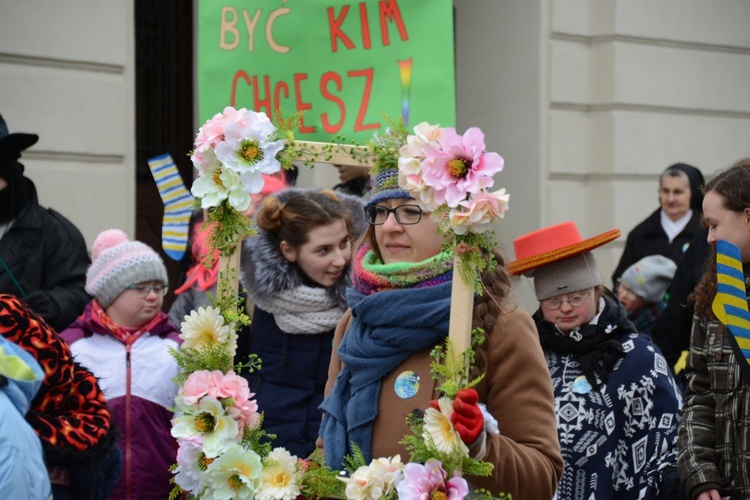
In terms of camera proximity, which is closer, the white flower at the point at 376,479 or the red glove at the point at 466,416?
the red glove at the point at 466,416

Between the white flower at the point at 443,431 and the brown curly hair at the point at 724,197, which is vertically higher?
the brown curly hair at the point at 724,197

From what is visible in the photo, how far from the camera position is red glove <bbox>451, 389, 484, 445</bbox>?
281cm

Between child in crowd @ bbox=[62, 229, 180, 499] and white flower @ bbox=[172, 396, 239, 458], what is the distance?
5.15 ft

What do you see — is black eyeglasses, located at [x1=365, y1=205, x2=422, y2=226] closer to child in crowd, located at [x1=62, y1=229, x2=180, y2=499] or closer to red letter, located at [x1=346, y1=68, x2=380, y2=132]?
red letter, located at [x1=346, y1=68, x2=380, y2=132]

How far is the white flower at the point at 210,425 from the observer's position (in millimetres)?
3244

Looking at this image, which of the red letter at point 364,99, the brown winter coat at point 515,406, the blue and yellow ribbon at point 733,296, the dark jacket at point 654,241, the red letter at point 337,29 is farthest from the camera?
the dark jacket at point 654,241

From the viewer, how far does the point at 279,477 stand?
3.24 m

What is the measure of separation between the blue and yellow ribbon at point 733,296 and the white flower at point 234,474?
4.81 feet

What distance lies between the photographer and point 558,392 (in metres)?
4.45

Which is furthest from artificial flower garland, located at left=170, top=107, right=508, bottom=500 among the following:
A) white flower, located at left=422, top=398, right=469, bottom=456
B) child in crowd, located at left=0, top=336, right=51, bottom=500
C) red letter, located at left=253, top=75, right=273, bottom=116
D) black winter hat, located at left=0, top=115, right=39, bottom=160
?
black winter hat, located at left=0, top=115, right=39, bottom=160

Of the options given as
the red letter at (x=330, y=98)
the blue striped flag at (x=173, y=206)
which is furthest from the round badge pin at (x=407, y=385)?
the blue striped flag at (x=173, y=206)

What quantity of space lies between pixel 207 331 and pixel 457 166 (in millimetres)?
838

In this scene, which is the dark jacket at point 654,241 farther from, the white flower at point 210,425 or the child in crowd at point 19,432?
the child in crowd at point 19,432

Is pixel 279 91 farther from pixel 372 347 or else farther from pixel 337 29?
pixel 372 347
